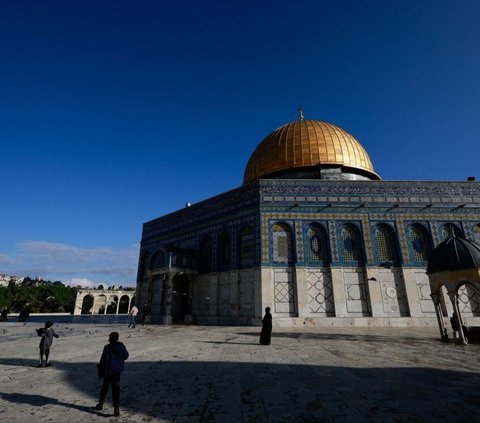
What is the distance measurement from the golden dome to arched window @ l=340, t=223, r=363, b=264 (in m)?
5.52

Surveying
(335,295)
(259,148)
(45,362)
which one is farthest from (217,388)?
(259,148)

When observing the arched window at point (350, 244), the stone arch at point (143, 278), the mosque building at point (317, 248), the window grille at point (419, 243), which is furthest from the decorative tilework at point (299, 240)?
the stone arch at point (143, 278)

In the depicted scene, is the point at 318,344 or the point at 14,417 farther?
the point at 318,344

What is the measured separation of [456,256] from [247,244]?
1147cm

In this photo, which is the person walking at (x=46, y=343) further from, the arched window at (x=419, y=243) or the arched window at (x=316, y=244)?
the arched window at (x=419, y=243)

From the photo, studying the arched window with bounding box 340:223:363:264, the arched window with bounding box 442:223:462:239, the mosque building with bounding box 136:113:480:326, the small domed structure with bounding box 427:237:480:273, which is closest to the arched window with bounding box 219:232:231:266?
the mosque building with bounding box 136:113:480:326

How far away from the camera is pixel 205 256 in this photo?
2175cm

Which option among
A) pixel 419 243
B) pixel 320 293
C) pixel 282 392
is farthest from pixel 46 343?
pixel 419 243

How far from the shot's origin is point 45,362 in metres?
6.83

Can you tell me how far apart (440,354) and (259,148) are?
1977cm

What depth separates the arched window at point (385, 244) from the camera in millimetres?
18328

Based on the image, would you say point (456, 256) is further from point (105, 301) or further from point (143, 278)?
point (105, 301)

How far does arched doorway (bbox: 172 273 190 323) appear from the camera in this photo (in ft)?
70.8

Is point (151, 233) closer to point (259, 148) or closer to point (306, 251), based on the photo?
point (259, 148)
